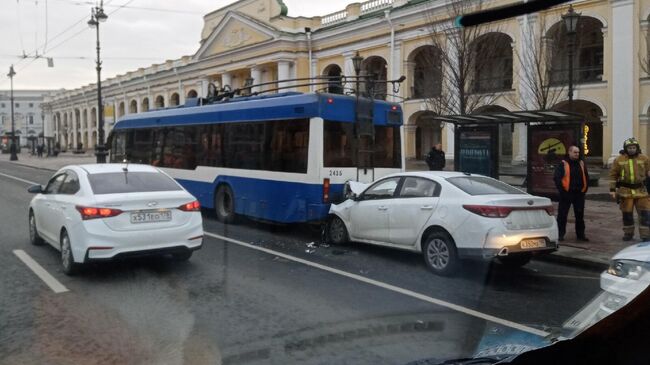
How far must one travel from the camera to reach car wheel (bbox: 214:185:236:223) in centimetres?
1320

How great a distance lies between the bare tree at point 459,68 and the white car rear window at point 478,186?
8.91 metres

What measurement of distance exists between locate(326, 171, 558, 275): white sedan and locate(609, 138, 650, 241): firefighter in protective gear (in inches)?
112

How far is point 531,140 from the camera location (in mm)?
14594

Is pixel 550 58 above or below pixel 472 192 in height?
above

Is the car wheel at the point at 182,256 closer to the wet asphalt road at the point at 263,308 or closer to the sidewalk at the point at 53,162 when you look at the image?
the wet asphalt road at the point at 263,308

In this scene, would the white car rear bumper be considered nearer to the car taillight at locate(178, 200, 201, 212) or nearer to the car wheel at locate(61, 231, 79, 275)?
the car wheel at locate(61, 231, 79, 275)

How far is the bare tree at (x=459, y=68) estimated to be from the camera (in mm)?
18281

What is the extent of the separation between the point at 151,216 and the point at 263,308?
246cm

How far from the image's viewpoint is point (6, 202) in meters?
17.2

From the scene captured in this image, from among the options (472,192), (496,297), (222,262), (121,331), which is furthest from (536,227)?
(121,331)

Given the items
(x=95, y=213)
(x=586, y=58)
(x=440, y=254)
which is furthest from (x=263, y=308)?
(x=586, y=58)

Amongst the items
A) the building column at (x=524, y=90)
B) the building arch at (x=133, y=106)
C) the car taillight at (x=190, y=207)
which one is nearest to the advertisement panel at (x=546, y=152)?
the building column at (x=524, y=90)

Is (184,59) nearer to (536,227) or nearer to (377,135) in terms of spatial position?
(377,135)

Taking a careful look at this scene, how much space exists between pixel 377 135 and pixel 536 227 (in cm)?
486
